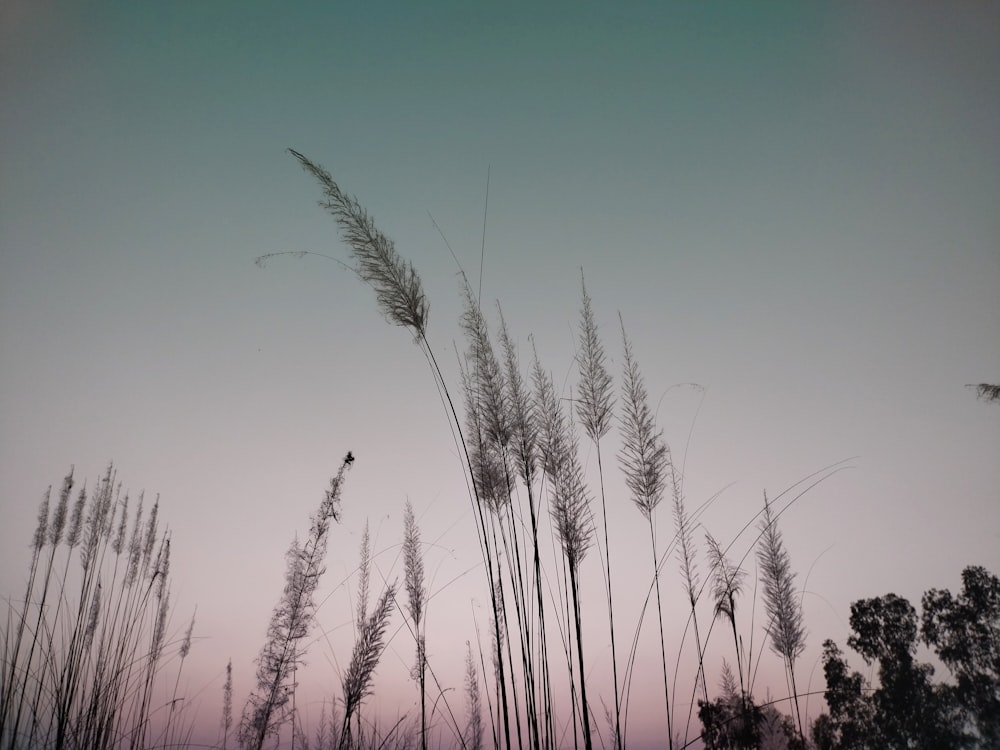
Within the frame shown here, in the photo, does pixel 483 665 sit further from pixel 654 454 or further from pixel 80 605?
pixel 80 605

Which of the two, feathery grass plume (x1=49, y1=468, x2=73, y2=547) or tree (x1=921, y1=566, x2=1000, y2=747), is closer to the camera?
feathery grass plume (x1=49, y1=468, x2=73, y2=547)

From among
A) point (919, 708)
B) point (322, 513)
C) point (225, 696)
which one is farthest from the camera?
point (919, 708)

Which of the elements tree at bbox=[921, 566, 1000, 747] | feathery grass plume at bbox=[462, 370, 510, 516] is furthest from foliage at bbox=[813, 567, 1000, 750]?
feathery grass plume at bbox=[462, 370, 510, 516]

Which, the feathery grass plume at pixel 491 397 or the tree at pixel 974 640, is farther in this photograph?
the tree at pixel 974 640

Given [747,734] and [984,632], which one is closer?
[747,734]

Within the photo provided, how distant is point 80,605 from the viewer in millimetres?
3752

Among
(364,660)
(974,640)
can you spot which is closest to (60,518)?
(364,660)

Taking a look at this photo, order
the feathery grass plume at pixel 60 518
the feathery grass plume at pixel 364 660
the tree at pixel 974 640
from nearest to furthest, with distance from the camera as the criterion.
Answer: the feathery grass plume at pixel 364 660
the feathery grass plume at pixel 60 518
the tree at pixel 974 640

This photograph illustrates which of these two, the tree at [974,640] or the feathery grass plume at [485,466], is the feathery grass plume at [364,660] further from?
the tree at [974,640]

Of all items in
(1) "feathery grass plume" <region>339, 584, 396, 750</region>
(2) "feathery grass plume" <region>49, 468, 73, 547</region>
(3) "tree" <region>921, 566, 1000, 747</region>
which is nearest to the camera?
(1) "feathery grass plume" <region>339, 584, 396, 750</region>

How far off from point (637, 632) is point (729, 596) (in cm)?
114

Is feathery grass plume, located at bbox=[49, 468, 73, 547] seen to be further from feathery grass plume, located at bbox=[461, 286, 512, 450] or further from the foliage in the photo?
the foliage

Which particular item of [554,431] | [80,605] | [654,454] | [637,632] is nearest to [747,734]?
[637,632]

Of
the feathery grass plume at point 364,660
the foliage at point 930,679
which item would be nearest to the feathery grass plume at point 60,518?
the feathery grass plume at point 364,660
